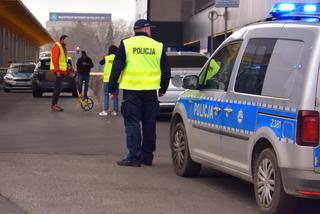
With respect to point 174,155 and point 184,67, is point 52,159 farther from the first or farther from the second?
point 184,67

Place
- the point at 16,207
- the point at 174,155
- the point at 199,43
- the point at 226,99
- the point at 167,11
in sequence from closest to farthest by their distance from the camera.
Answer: the point at 16,207 < the point at 226,99 < the point at 174,155 < the point at 199,43 < the point at 167,11

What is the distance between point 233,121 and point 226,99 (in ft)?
1.07

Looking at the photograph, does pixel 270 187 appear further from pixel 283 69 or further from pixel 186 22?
pixel 186 22

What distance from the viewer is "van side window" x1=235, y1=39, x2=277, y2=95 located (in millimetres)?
7023

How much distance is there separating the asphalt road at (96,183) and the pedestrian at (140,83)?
1.24 feet

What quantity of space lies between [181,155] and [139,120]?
105 cm

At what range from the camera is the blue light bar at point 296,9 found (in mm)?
7082

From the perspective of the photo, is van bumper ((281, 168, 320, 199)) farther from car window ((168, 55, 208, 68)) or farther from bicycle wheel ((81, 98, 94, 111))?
bicycle wheel ((81, 98, 94, 111))

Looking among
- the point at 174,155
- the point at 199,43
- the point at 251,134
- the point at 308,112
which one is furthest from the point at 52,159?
the point at 199,43

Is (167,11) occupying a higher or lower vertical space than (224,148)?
higher

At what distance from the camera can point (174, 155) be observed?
9258mm

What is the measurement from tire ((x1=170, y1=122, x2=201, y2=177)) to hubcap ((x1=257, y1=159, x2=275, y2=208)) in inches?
78.9

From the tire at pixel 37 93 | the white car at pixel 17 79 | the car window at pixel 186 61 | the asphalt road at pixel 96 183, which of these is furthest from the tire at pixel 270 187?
the white car at pixel 17 79

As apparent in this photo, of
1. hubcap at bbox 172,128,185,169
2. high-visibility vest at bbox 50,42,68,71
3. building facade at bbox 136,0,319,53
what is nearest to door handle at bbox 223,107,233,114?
hubcap at bbox 172,128,185,169
